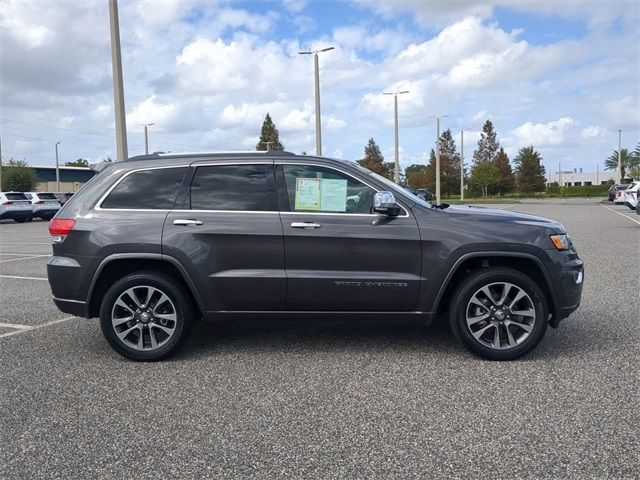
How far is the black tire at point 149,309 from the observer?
16.5ft

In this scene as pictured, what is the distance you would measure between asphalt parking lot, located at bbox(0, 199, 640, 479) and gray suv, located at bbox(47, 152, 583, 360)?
42 cm

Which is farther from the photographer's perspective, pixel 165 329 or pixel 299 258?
pixel 165 329

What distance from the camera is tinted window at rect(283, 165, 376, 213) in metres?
5.02

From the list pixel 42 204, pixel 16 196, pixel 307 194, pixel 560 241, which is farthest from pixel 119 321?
pixel 42 204

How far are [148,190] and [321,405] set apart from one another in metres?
2.44

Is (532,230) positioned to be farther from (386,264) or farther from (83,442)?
(83,442)

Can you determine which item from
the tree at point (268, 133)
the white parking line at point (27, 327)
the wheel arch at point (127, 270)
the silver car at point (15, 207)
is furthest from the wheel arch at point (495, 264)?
the tree at point (268, 133)

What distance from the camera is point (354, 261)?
4.90 meters

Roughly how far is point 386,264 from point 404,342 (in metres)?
1.02

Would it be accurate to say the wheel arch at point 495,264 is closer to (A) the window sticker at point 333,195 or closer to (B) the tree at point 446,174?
(A) the window sticker at point 333,195

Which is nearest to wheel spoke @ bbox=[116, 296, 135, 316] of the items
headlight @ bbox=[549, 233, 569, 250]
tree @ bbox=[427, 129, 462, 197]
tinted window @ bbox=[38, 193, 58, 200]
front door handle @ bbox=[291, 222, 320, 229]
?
front door handle @ bbox=[291, 222, 320, 229]

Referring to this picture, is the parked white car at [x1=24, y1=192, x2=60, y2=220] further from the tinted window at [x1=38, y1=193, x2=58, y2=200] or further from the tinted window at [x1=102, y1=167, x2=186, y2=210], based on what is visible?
the tinted window at [x1=102, y1=167, x2=186, y2=210]

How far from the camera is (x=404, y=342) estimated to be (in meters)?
5.54

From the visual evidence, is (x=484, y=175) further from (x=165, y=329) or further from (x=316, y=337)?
(x=165, y=329)
